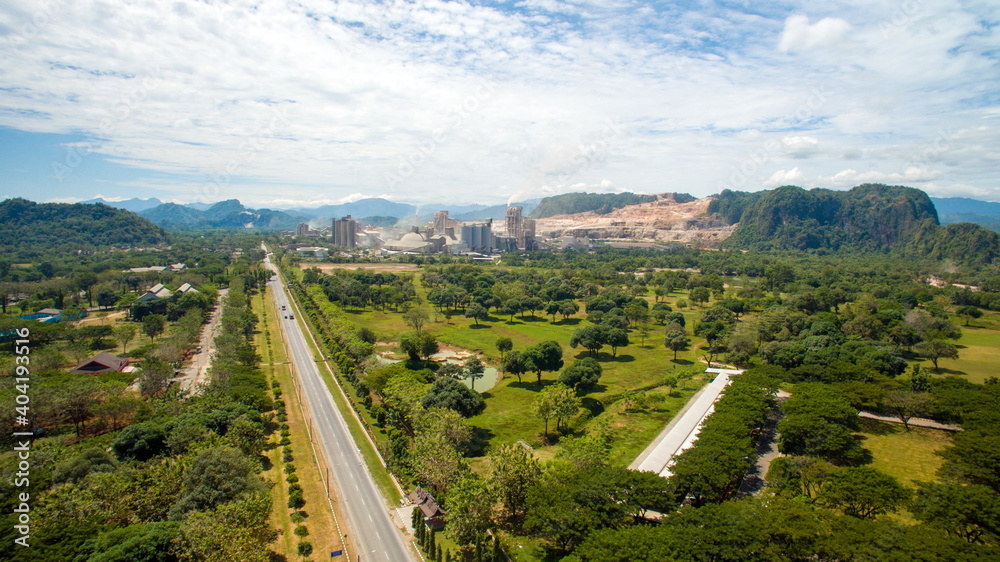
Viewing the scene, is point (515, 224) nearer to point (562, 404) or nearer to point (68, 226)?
point (562, 404)

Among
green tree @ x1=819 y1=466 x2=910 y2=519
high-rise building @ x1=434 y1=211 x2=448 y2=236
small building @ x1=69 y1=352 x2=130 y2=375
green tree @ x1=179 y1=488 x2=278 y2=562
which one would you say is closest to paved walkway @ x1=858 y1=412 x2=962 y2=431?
green tree @ x1=819 y1=466 x2=910 y2=519

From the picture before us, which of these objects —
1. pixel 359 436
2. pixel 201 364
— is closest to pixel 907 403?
pixel 359 436

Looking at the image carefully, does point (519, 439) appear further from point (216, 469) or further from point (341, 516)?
point (216, 469)

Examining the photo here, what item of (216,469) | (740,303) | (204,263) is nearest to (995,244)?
(740,303)

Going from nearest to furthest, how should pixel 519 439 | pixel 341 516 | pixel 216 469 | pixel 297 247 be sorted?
pixel 216 469 → pixel 341 516 → pixel 519 439 → pixel 297 247

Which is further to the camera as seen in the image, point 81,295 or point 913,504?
point 81,295

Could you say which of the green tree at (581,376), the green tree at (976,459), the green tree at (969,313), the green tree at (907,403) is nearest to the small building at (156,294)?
the green tree at (581,376)

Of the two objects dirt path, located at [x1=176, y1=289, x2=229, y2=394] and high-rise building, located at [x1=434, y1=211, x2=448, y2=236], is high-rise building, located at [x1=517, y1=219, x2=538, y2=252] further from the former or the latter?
dirt path, located at [x1=176, y1=289, x2=229, y2=394]
